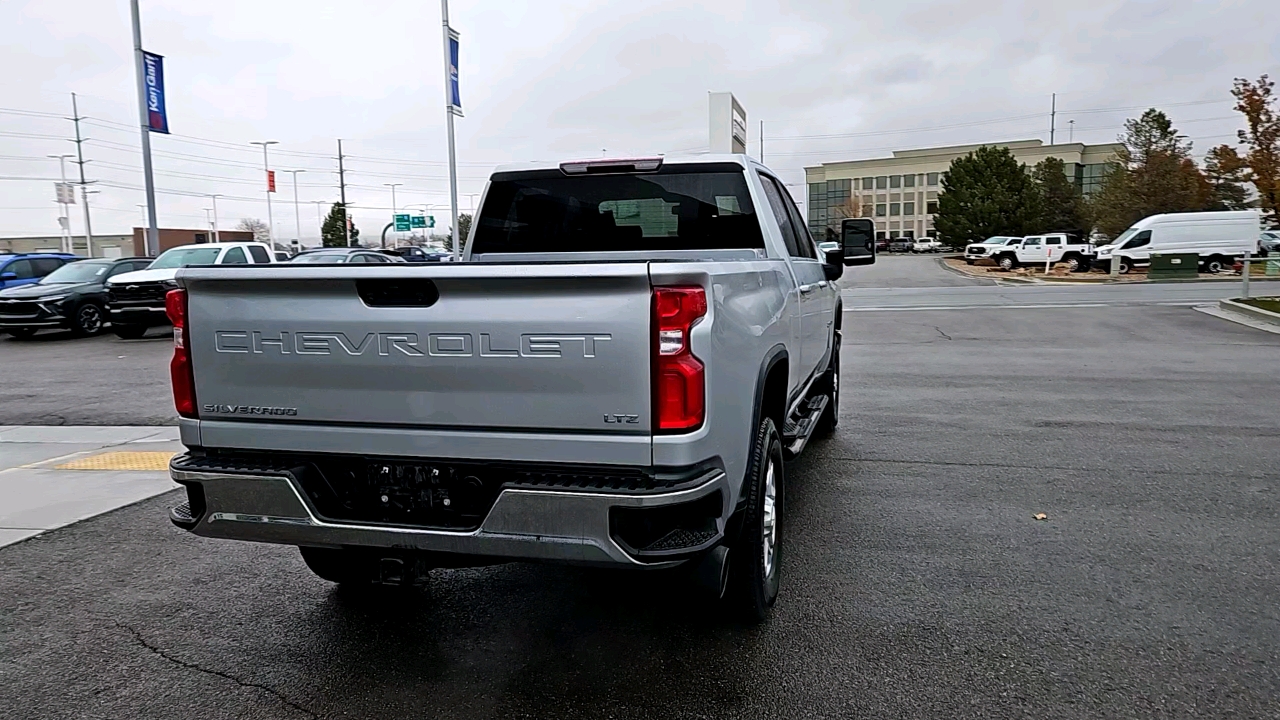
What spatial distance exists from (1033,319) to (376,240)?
88468 millimetres

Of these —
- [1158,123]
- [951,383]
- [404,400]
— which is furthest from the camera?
[1158,123]

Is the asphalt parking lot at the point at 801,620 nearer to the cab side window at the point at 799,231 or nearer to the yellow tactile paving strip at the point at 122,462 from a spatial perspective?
the yellow tactile paving strip at the point at 122,462

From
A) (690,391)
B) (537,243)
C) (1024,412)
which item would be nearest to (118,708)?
(690,391)

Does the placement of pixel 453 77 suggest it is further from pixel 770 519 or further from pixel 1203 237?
pixel 1203 237

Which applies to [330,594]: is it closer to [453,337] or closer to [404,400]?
[404,400]

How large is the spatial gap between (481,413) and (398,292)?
510mm

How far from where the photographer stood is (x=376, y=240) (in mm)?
97938

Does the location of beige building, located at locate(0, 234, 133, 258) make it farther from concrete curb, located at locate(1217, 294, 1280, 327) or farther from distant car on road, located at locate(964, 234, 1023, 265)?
concrete curb, located at locate(1217, 294, 1280, 327)

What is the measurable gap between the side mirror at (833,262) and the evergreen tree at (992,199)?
58055 mm

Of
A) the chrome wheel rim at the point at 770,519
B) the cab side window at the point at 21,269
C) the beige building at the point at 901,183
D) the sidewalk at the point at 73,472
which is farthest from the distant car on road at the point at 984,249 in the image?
the beige building at the point at 901,183

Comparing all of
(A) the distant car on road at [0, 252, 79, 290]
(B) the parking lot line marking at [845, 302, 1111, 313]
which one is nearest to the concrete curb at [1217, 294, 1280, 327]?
(B) the parking lot line marking at [845, 302, 1111, 313]

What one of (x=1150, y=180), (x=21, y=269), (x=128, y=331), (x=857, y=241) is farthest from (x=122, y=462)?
(x=1150, y=180)

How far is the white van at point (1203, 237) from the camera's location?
35.8 m

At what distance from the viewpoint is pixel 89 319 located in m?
17.7
